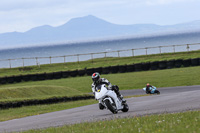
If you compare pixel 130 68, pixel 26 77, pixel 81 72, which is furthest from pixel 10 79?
pixel 130 68

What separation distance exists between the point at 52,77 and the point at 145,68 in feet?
30.7

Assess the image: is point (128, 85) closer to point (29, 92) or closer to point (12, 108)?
point (29, 92)

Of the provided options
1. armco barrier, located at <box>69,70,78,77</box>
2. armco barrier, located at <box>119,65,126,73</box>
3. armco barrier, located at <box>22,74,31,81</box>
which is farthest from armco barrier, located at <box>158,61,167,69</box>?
armco barrier, located at <box>22,74,31,81</box>

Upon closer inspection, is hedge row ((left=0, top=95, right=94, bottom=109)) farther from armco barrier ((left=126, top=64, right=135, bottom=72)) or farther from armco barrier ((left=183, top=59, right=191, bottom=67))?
armco barrier ((left=183, top=59, right=191, bottom=67))

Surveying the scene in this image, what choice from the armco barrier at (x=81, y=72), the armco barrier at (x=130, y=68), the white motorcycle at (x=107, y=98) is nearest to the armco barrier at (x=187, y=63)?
the armco barrier at (x=130, y=68)

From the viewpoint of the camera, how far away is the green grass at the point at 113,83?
78.1 ft

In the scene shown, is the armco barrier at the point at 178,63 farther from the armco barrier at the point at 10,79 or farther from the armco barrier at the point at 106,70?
the armco barrier at the point at 10,79

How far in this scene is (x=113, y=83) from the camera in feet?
107

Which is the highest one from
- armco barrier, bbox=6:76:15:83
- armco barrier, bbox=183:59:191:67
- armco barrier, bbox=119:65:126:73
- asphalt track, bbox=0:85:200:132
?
asphalt track, bbox=0:85:200:132

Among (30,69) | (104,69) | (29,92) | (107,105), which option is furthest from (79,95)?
(30,69)

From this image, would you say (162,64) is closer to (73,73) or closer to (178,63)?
(178,63)

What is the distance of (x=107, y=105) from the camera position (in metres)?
13.6

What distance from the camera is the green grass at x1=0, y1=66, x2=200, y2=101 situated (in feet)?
78.1

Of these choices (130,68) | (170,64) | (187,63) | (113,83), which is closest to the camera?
(113,83)
